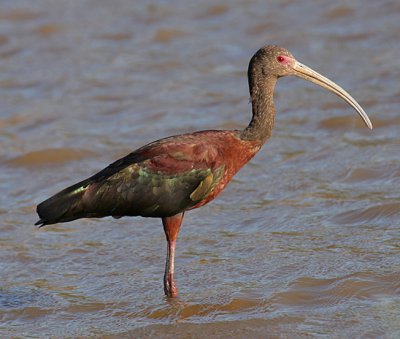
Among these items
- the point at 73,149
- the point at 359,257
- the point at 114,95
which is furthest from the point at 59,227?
the point at 114,95

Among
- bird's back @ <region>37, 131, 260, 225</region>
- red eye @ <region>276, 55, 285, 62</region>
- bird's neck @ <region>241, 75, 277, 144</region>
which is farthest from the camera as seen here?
red eye @ <region>276, 55, 285, 62</region>

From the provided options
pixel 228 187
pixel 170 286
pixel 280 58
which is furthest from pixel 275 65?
pixel 228 187

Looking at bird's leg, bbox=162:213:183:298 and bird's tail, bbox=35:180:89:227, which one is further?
bird's leg, bbox=162:213:183:298

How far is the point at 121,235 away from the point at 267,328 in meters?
2.74

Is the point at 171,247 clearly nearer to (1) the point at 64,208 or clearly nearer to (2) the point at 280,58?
(1) the point at 64,208

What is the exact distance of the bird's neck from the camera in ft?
28.8

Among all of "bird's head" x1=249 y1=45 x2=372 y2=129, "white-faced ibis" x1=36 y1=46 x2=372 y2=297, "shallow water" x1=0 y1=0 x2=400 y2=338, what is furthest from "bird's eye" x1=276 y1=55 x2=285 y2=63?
"shallow water" x1=0 y1=0 x2=400 y2=338

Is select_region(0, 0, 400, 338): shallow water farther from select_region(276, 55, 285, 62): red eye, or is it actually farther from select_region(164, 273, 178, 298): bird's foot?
select_region(276, 55, 285, 62): red eye

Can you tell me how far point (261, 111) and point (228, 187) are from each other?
2.78 meters

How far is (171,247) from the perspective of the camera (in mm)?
8805

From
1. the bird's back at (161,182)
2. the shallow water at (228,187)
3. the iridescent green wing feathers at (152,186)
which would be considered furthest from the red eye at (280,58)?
the shallow water at (228,187)

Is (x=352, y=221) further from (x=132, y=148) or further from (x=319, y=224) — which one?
(x=132, y=148)

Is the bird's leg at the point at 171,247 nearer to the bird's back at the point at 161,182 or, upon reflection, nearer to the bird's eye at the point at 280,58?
the bird's back at the point at 161,182

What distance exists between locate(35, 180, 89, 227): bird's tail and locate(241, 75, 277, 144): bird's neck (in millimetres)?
1387
